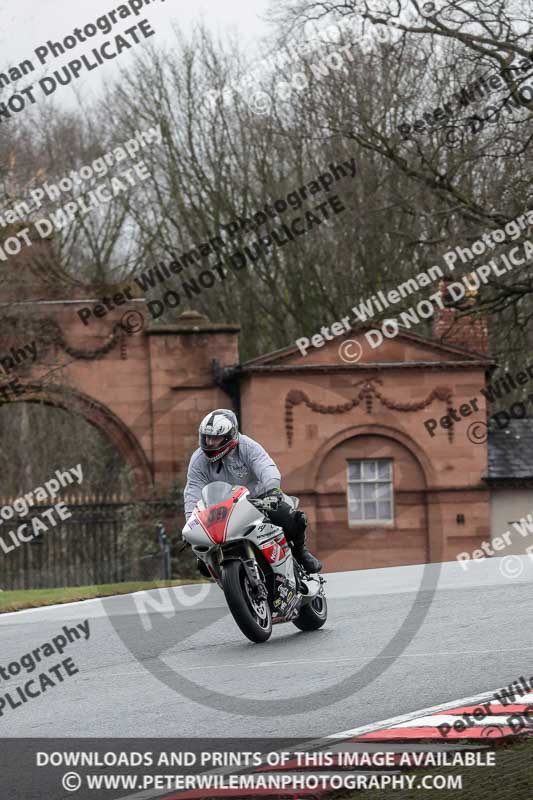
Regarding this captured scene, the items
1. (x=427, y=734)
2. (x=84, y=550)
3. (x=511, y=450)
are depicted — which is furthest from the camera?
(x=511, y=450)

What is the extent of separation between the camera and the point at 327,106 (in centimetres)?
3709

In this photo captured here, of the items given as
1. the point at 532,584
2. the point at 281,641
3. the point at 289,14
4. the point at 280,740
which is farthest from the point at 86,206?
the point at 280,740

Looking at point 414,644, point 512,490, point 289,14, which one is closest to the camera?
point 414,644

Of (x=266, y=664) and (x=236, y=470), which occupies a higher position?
(x=236, y=470)

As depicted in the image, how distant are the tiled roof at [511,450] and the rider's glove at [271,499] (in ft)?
77.7

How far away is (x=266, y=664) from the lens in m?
9.87

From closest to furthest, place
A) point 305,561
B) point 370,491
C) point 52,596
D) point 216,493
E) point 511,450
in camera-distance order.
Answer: point 216,493 < point 305,561 < point 52,596 < point 370,491 < point 511,450

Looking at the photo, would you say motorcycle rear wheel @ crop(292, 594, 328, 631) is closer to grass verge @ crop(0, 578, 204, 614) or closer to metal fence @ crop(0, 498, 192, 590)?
grass verge @ crop(0, 578, 204, 614)

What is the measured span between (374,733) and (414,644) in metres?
3.17

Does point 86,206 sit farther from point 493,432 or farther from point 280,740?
point 280,740

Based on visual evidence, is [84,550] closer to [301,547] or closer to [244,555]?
[301,547]

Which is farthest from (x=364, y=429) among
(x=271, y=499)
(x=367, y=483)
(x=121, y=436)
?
(x=271, y=499)

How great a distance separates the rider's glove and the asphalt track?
1.03 meters

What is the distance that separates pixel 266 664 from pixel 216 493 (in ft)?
4.40
